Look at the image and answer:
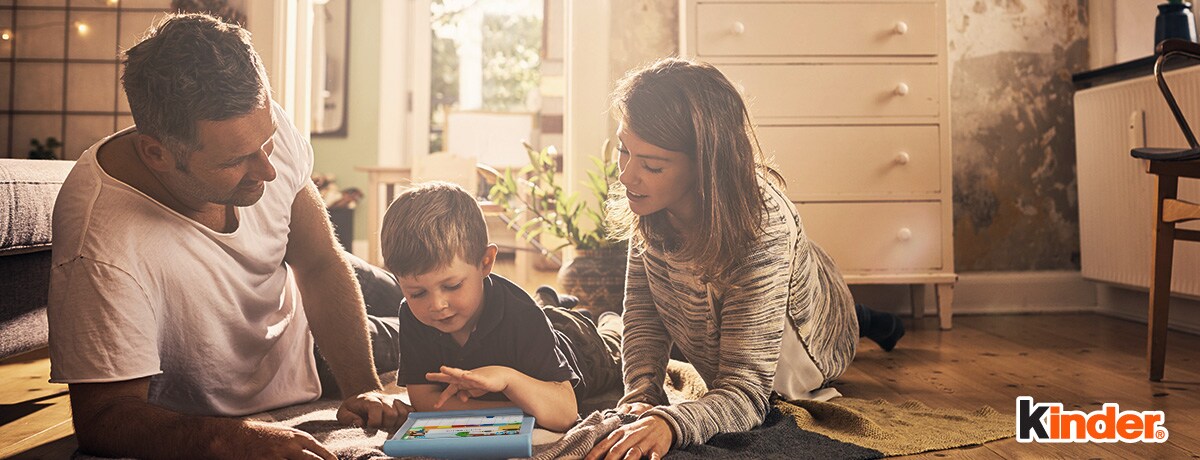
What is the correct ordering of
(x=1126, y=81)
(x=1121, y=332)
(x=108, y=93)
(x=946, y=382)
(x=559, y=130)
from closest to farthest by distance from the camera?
1. (x=946, y=382)
2. (x=1121, y=332)
3. (x=1126, y=81)
4. (x=108, y=93)
5. (x=559, y=130)

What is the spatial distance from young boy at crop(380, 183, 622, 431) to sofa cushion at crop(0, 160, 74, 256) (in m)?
0.84

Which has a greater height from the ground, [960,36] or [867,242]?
[960,36]

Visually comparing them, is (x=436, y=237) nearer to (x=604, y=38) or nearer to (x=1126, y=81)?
(x=604, y=38)

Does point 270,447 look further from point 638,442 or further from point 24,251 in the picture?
point 24,251

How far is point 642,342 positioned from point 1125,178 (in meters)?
2.02

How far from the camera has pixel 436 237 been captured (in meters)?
1.18

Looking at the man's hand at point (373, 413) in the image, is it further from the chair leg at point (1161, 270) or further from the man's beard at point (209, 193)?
the chair leg at point (1161, 270)

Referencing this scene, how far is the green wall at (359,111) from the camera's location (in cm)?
567

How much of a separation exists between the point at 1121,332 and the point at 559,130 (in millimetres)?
3928

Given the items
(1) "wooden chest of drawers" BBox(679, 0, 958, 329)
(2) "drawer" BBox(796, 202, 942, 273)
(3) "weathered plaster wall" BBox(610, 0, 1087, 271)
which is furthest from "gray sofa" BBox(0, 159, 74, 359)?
(3) "weathered plaster wall" BBox(610, 0, 1087, 271)

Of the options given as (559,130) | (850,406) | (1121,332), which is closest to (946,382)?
(850,406)

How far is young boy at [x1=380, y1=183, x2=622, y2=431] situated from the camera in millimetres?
1181

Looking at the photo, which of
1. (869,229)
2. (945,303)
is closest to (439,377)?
(869,229)

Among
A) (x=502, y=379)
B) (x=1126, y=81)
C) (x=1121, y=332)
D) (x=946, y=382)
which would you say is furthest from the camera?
(x=1126, y=81)
